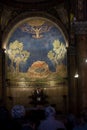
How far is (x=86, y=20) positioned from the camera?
25.5 metres

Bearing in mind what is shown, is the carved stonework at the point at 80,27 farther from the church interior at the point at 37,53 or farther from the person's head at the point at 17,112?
the person's head at the point at 17,112

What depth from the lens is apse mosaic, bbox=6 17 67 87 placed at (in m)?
40.4

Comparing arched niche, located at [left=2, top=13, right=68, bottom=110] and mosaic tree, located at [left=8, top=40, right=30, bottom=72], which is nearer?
arched niche, located at [left=2, top=13, right=68, bottom=110]

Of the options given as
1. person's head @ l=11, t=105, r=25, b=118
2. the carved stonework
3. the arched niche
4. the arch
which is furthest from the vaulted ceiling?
person's head @ l=11, t=105, r=25, b=118

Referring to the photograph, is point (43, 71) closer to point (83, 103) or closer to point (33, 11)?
point (33, 11)

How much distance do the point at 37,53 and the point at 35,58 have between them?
0.55 meters

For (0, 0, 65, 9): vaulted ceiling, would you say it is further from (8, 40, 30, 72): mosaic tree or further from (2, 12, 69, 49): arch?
(8, 40, 30, 72): mosaic tree

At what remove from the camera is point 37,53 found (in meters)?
40.9

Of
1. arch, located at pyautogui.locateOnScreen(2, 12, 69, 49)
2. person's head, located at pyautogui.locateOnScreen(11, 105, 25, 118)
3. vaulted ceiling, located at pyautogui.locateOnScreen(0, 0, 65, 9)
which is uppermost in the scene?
vaulted ceiling, located at pyautogui.locateOnScreen(0, 0, 65, 9)

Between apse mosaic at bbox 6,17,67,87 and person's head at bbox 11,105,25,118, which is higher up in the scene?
apse mosaic at bbox 6,17,67,87

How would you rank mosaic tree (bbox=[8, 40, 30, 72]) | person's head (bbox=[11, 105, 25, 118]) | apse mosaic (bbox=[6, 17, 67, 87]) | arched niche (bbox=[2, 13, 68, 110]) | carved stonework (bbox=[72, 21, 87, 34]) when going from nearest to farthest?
person's head (bbox=[11, 105, 25, 118]) → carved stonework (bbox=[72, 21, 87, 34]) → arched niche (bbox=[2, 13, 68, 110]) → apse mosaic (bbox=[6, 17, 67, 87]) → mosaic tree (bbox=[8, 40, 30, 72])

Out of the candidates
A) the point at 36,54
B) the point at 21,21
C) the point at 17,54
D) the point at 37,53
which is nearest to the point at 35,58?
the point at 36,54

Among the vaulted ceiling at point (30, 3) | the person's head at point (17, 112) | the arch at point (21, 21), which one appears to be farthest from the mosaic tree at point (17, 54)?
the person's head at point (17, 112)

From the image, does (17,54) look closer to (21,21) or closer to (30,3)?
(21,21)
